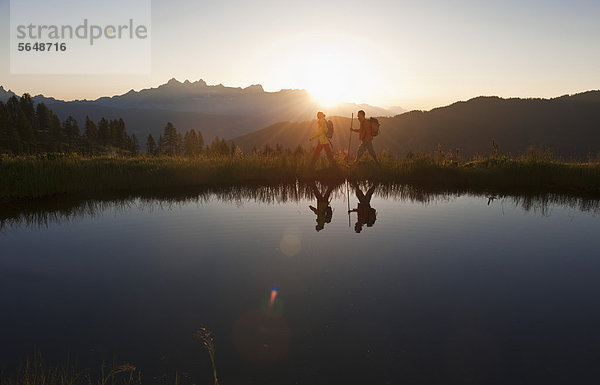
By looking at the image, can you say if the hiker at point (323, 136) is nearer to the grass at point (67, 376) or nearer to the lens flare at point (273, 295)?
the lens flare at point (273, 295)

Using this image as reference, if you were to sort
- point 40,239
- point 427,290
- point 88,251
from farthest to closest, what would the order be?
point 40,239, point 88,251, point 427,290

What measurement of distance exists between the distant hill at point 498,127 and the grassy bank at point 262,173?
119190 mm

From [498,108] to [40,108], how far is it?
168812 millimetres

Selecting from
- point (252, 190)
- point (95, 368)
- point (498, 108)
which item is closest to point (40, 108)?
point (252, 190)

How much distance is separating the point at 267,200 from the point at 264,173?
4.44 metres

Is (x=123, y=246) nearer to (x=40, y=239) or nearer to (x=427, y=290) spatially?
(x=40, y=239)

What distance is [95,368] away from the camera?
3768 mm

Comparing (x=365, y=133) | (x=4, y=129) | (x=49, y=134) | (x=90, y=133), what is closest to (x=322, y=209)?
(x=365, y=133)

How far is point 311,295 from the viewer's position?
A: 5281 mm

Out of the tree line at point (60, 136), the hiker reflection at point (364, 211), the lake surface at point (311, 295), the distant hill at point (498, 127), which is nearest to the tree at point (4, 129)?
the tree line at point (60, 136)

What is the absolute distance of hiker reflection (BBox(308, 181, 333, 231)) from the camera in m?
9.12

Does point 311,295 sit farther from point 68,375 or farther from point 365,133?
point 365,133

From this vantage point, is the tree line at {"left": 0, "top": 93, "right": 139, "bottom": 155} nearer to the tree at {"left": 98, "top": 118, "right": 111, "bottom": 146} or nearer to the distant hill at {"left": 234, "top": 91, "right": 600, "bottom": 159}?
the tree at {"left": 98, "top": 118, "right": 111, "bottom": 146}

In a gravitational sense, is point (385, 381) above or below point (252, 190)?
below
